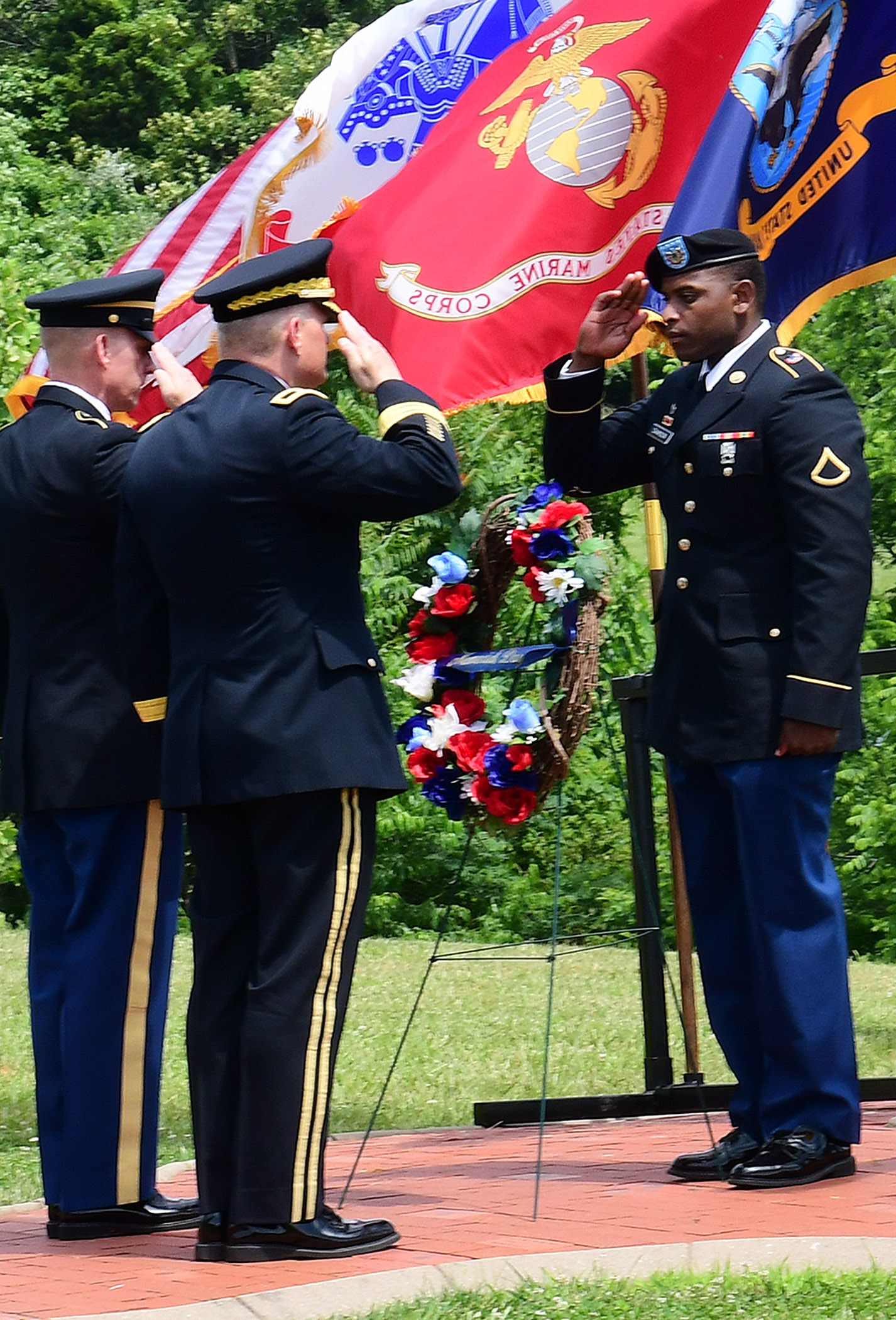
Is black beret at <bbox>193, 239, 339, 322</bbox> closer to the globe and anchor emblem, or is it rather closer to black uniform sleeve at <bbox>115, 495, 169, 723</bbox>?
black uniform sleeve at <bbox>115, 495, 169, 723</bbox>

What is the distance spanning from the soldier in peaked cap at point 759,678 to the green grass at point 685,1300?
3.28 feet

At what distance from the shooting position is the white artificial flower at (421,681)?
17.2 ft

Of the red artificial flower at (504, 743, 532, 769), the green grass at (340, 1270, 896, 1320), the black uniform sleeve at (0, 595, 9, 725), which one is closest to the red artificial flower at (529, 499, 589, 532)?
the red artificial flower at (504, 743, 532, 769)

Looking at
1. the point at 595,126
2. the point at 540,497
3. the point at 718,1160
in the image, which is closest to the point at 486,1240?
the point at 718,1160

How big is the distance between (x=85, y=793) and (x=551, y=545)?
4.35 ft

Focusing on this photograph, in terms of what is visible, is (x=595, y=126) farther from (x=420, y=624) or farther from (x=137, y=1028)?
(x=137, y=1028)

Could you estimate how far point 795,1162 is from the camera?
181 inches

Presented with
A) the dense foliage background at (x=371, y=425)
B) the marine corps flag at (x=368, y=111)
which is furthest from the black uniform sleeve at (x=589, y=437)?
the marine corps flag at (x=368, y=111)

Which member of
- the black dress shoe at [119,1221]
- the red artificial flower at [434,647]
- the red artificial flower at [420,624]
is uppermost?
the red artificial flower at [420,624]

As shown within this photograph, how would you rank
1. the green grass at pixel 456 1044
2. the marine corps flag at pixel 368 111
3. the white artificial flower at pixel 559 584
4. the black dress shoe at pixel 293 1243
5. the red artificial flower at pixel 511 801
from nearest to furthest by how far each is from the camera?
the black dress shoe at pixel 293 1243
the white artificial flower at pixel 559 584
the red artificial flower at pixel 511 801
the green grass at pixel 456 1044
the marine corps flag at pixel 368 111

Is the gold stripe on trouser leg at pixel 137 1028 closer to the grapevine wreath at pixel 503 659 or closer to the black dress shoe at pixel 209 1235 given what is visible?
the black dress shoe at pixel 209 1235

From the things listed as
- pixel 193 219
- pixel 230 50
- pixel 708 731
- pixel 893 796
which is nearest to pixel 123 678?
pixel 708 731

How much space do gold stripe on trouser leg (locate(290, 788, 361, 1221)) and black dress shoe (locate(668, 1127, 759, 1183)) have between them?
3.55 feet

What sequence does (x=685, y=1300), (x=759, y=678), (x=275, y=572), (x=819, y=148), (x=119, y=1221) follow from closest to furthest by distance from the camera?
1. (x=685, y=1300)
2. (x=275, y=572)
3. (x=119, y=1221)
4. (x=759, y=678)
5. (x=819, y=148)
